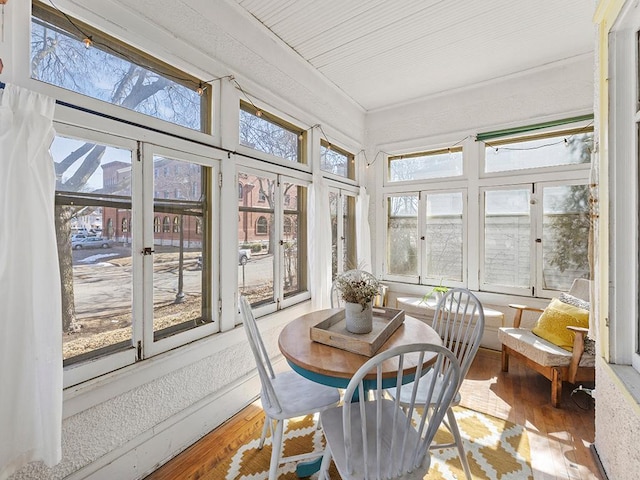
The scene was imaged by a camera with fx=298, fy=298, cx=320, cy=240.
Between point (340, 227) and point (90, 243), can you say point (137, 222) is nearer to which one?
point (90, 243)

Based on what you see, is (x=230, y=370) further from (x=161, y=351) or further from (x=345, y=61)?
(x=345, y=61)

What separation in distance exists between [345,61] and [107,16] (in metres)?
2.00

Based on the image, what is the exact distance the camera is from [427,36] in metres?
2.53

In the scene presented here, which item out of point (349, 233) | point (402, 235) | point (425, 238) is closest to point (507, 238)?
point (425, 238)

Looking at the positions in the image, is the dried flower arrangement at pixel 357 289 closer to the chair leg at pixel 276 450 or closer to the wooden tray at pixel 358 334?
the wooden tray at pixel 358 334

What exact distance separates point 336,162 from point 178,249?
230 cm

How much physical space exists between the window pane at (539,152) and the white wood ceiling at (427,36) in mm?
736

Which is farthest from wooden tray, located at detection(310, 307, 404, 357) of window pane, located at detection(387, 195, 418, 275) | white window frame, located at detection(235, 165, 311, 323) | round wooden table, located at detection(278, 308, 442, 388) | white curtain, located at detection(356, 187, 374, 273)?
window pane, located at detection(387, 195, 418, 275)

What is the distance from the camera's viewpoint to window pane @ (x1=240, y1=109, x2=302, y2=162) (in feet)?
7.85

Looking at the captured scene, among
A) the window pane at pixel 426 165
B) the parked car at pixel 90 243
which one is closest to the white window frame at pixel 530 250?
the window pane at pixel 426 165

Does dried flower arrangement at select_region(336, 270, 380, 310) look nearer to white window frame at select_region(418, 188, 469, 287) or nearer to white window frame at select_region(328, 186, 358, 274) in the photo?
white window frame at select_region(328, 186, 358, 274)

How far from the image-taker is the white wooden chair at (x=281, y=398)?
4.80 ft

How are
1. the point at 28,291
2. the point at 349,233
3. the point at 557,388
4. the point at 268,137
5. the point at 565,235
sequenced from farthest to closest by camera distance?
the point at 349,233
the point at 565,235
the point at 268,137
the point at 557,388
the point at 28,291

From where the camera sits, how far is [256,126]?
8.17 ft
